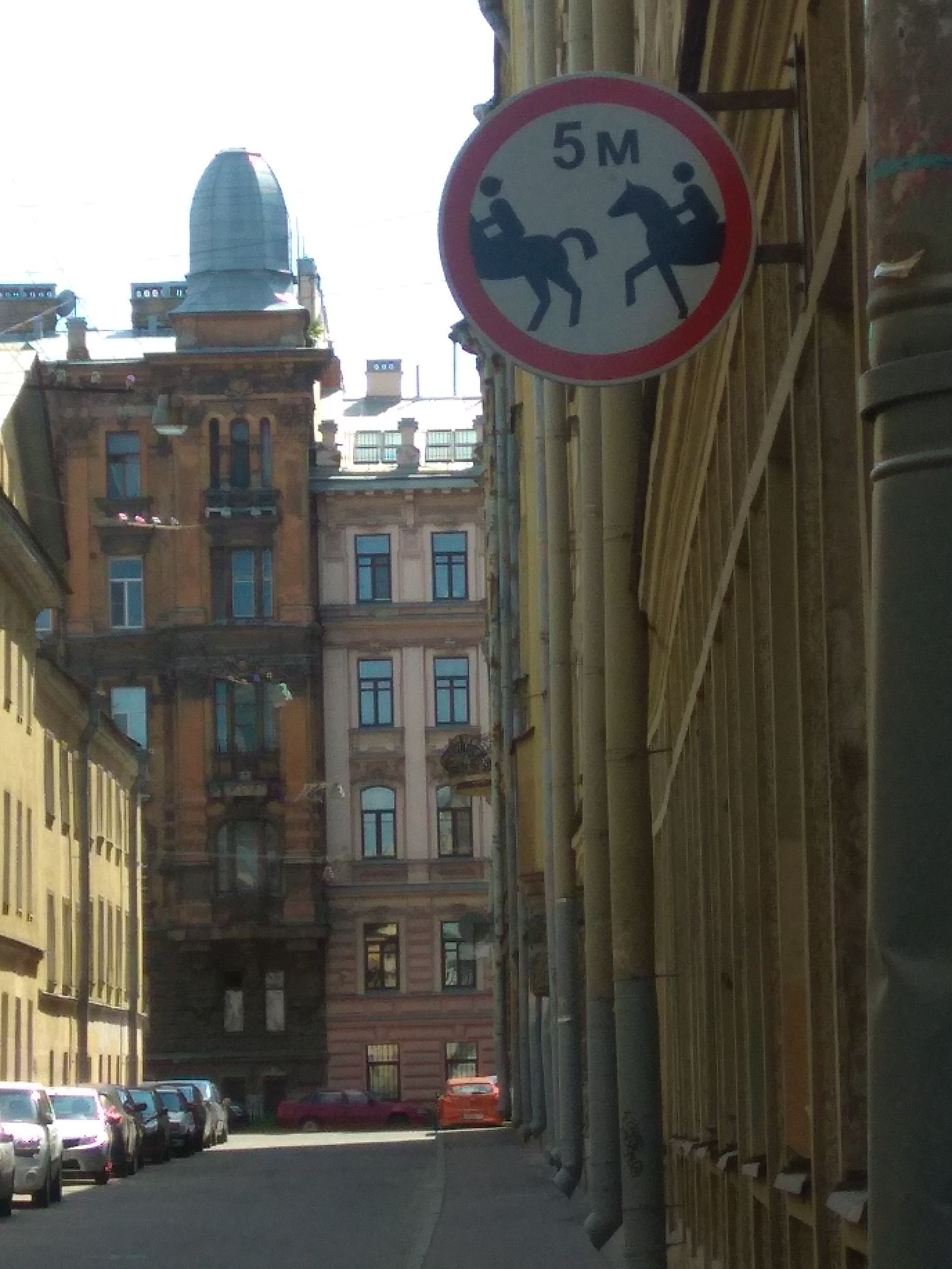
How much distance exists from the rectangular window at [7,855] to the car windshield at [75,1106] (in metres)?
7.92

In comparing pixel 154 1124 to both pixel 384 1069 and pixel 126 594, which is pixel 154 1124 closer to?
pixel 384 1069

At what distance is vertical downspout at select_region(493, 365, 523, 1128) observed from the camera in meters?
42.3

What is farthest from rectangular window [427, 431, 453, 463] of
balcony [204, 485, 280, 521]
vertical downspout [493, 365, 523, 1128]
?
vertical downspout [493, 365, 523, 1128]

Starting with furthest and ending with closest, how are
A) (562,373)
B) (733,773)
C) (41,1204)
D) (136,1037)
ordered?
(136,1037), (41,1204), (733,773), (562,373)

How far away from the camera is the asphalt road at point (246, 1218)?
66.5ft

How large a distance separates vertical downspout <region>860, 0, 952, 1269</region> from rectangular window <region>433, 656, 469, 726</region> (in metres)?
68.6

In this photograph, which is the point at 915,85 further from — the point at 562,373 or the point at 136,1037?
the point at 136,1037

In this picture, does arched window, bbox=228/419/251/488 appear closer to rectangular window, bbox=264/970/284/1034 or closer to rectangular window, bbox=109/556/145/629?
rectangular window, bbox=109/556/145/629

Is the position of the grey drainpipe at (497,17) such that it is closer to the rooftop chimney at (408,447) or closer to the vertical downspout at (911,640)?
the rooftop chimney at (408,447)

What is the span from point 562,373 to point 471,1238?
1517 cm

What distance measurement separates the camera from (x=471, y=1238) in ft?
67.6

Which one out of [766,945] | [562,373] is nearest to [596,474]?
[766,945]

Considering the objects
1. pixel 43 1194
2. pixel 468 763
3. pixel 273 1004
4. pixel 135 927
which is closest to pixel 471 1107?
pixel 468 763

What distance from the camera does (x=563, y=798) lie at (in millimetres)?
25688
